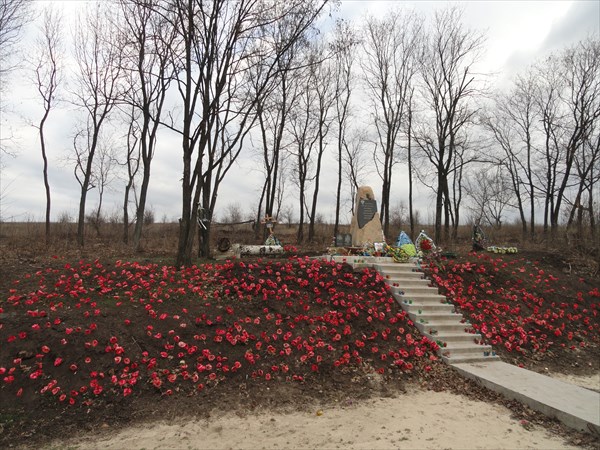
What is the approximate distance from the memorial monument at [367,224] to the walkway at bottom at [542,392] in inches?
230

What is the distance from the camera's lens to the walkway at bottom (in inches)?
187

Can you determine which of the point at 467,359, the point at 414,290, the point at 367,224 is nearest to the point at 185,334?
the point at 467,359

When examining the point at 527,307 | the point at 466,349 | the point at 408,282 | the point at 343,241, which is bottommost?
the point at 466,349

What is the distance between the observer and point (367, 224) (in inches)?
490

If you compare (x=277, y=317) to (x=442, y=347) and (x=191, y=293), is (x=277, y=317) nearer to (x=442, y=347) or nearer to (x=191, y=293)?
(x=191, y=293)

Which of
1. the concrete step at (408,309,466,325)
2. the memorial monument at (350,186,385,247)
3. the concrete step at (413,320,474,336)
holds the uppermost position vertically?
the memorial monument at (350,186,385,247)

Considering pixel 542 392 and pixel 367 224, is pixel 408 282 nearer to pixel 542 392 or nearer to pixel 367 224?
pixel 367 224

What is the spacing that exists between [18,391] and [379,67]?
72.4ft

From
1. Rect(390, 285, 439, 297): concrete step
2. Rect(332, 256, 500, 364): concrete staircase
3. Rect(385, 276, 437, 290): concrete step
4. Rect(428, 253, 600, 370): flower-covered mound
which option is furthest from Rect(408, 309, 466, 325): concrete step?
Rect(385, 276, 437, 290): concrete step

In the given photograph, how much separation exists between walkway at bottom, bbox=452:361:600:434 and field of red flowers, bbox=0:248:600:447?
625mm

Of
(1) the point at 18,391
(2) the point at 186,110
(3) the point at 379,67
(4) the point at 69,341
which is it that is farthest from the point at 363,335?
(3) the point at 379,67

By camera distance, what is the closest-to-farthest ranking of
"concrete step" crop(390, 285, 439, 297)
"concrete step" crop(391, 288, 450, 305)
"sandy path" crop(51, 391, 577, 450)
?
"sandy path" crop(51, 391, 577, 450)
"concrete step" crop(391, 288, 450, 305)
"concrete step" crop(390, 285, 439, 297)

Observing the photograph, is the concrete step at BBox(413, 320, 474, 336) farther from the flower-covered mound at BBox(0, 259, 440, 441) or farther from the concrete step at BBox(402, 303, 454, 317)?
the concrete step at BBox(402, 303, 454, 317)

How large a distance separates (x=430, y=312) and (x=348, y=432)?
14.7 ft
